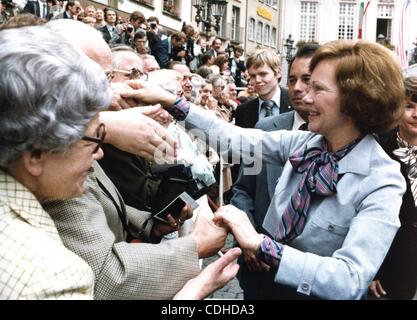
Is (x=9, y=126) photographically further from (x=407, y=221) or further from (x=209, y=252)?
(x=407, y=221)

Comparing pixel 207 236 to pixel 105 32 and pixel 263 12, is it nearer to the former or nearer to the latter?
pixel 105 32

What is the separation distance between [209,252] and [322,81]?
0.76 metres

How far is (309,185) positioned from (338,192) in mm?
116

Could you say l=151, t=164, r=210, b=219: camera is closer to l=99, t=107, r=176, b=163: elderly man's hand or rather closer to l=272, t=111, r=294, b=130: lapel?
l=99, t=107, r=176, b=163: elderly man's hand

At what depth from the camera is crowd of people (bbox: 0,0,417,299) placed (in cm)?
123

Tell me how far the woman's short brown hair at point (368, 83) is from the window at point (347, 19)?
36730 mm

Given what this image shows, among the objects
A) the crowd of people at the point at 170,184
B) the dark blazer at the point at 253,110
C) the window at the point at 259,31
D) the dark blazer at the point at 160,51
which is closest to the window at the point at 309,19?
the window at the point at 259,31

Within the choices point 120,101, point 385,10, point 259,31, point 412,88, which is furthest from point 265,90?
point 385,10

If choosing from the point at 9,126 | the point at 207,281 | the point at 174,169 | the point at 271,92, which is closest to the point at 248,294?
the point at 174,169

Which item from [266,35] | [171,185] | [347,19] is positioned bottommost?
[171,185]

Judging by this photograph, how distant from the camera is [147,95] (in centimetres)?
216

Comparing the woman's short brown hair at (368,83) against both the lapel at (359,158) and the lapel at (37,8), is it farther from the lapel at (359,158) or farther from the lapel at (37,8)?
the lapel at (37,8)

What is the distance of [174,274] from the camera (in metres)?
1.58

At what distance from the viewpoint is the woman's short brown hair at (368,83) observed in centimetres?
182
